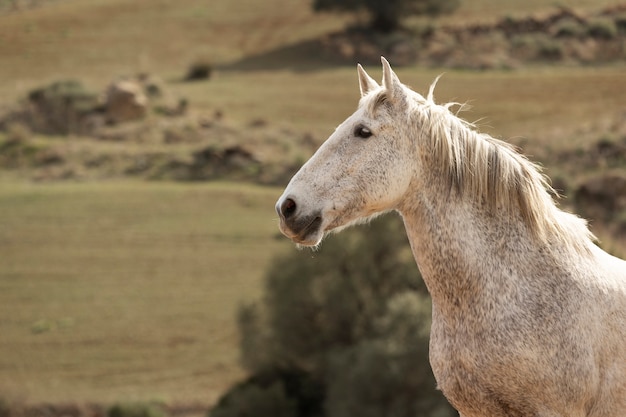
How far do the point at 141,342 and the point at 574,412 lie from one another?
3179 cm

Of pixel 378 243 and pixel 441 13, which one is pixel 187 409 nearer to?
pixel 378 243

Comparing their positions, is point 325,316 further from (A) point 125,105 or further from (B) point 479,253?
(B) point 479,253

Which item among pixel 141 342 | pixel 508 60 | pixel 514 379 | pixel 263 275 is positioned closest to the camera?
pixel 514 379

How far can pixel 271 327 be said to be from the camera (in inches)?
1458

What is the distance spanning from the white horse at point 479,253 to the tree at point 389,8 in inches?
2542

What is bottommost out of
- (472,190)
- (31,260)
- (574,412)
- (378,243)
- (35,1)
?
(35,1)

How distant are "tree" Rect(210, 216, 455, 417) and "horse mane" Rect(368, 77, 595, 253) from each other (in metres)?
27.8

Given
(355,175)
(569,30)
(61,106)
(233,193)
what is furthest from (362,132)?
(569,30)

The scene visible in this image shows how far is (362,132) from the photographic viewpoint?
5750 millimetres

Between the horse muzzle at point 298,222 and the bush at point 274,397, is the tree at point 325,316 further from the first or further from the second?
the horse muzzle at point 298,222

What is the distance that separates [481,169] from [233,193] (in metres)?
39.3

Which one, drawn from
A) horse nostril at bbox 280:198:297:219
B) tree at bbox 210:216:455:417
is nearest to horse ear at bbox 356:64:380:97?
horse nostril at bbox 280:198:297:219

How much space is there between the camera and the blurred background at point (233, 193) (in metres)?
34.6

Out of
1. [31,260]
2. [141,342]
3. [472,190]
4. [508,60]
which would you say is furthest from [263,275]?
[472,190]
